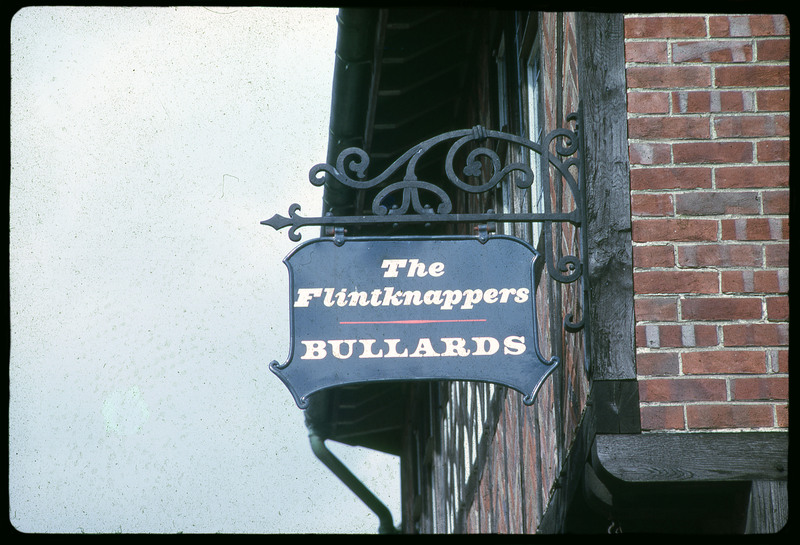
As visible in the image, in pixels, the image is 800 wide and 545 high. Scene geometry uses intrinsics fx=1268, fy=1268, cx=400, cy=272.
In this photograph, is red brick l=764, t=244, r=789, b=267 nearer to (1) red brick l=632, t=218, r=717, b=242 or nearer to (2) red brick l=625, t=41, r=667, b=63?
(1) red brick l=632, t=218, r=717, b=242

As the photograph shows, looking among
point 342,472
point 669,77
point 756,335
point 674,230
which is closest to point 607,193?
point 674,230

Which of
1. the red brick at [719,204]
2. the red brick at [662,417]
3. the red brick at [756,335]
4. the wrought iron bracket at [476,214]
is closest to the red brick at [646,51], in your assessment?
the wrought iron bracket at [476,214]

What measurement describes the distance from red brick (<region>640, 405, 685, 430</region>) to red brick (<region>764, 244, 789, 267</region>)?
0.59 metres

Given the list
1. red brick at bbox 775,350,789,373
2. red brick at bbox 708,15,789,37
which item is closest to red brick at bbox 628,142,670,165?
red brick at bbox 708,15,789,37

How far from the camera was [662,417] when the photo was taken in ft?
13.6

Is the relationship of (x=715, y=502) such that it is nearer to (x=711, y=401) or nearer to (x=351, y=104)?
(x=711, y=401)

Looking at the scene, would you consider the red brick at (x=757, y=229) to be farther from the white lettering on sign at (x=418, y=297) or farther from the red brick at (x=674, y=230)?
the white lettering on sign at (x=418, y=297)

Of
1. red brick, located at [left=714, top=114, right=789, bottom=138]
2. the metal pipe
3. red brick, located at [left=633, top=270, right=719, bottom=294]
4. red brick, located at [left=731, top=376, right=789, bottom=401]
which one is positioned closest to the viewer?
red brick, located at [left=731, top=376, right=789, bottom=401]

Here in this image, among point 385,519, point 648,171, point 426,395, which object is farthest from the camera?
point 385,519

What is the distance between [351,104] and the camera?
26.0ft

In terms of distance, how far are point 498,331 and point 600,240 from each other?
0.48 metres

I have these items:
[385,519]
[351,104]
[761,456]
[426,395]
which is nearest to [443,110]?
[351,104]

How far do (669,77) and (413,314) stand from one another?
1.24 metres

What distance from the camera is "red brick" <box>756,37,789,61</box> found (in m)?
4.45
